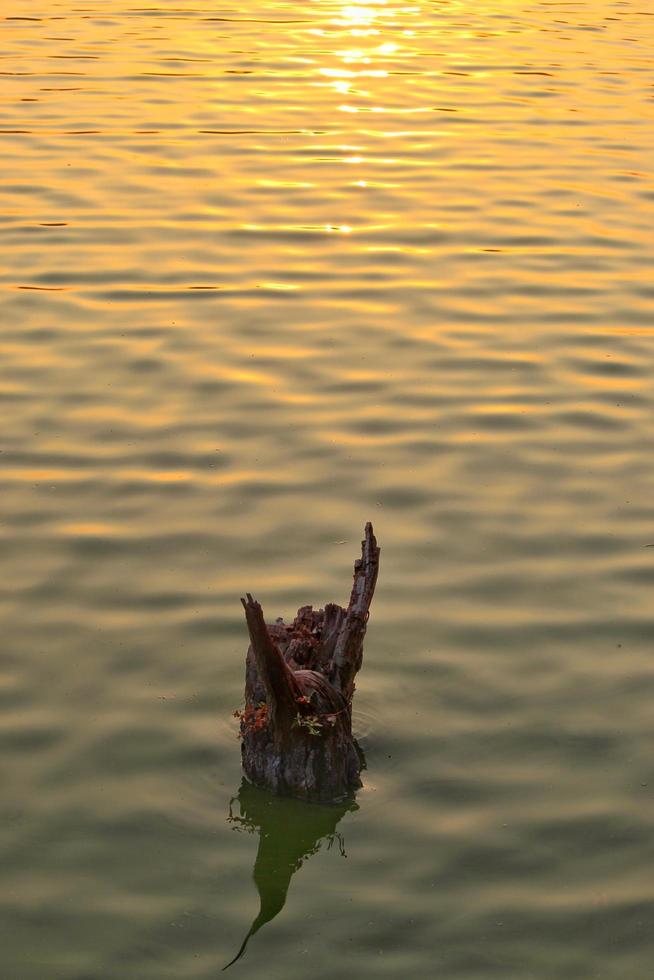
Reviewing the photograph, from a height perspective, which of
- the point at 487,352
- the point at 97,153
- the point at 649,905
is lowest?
the point at 649,905

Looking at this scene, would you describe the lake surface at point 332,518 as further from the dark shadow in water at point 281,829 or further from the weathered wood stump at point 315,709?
the weathered wood stump at point 315,709

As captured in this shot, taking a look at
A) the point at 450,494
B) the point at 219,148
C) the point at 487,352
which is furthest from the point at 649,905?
the point at 219,148

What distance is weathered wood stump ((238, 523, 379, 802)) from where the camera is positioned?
6.27 metres

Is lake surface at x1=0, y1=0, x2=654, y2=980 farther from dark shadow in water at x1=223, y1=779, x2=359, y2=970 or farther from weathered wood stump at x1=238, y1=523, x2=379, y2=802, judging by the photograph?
weathered wood stump at x1=238, y1=523, x2=379, y2=802

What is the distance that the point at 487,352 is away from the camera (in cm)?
1123

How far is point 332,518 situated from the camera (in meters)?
8.78

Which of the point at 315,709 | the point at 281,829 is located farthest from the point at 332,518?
the point at 281,829

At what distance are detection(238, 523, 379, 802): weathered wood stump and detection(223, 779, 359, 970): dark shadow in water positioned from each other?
56mm

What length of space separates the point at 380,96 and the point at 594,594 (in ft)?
37.9

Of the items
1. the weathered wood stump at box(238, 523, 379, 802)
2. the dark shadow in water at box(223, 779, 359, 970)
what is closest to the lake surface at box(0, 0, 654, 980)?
the dark shadow in water at box(223, 779, 359, 970)

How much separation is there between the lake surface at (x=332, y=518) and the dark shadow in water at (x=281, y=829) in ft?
0.04

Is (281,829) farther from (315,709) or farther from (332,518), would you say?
(332,518)

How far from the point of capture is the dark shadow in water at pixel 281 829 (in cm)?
607

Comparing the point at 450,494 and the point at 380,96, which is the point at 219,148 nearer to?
the point at 380,96
